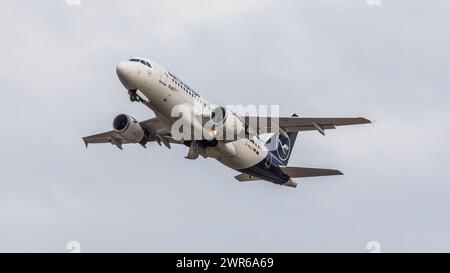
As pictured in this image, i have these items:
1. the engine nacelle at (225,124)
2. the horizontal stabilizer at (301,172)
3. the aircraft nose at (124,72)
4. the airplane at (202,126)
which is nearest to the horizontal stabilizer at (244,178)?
the airplane at (202,126)

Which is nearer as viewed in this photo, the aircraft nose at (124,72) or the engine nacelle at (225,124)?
the aircraft nose at (124,72)

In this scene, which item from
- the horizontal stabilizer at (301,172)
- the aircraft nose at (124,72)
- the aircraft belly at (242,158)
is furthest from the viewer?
the horizontal stabilizer at (301,172)

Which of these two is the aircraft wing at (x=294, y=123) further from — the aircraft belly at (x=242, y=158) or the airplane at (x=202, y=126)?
the aircraft belly at (x=242, y=158)

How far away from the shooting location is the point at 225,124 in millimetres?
61688

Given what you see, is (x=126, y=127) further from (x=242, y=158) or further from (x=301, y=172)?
(x=301, y=172)

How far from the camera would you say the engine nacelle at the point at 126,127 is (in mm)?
64875

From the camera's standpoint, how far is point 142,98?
59.6m

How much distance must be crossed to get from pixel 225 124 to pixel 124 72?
7628 millimetres

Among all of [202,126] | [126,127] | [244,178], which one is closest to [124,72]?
[202,126]

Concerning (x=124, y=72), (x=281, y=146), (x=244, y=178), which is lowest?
(x=244, y=178)

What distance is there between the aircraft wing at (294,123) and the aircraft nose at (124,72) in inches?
367

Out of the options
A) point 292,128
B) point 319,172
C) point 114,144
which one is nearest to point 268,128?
point 292,128

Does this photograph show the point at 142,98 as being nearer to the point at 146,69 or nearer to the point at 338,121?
the point at 146,69

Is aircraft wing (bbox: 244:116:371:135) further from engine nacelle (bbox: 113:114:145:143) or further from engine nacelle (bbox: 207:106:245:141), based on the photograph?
engine nacelle (bbox: 113:114:145:143)
